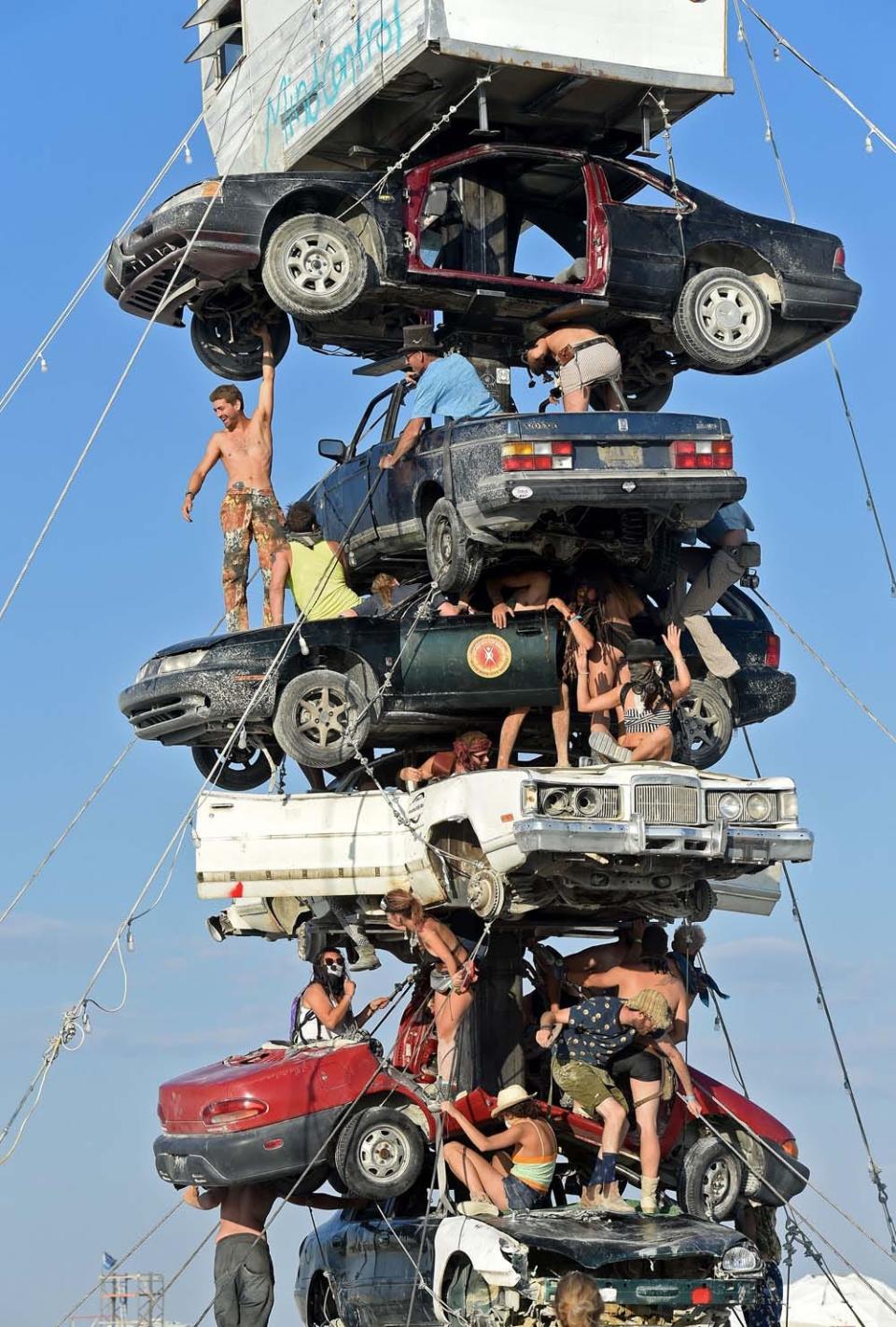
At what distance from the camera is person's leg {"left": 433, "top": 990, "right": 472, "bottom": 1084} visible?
65.5 ft

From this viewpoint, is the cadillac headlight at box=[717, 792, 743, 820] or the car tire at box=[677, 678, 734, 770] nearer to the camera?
the cadillac headlight at box=[717, 792, 743, 820]

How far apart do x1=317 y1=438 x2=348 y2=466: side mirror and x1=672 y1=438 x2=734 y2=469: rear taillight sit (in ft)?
11.4

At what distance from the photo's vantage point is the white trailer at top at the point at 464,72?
2086cm

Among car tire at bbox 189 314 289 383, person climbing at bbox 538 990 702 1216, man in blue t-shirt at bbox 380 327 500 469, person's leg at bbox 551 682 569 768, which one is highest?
car tire at bbox 189 314 289 383

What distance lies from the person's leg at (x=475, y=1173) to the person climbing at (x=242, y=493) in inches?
193

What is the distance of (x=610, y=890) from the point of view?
771 inches

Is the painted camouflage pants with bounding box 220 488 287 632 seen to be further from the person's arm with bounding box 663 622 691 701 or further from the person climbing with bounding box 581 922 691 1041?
the person climbing with bounding box 581 922 691 1041

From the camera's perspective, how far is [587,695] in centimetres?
2025

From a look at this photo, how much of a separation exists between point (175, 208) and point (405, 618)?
13.2 ft

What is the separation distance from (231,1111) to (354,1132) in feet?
3.13

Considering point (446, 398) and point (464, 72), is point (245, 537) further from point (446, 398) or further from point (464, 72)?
point (464, 72)

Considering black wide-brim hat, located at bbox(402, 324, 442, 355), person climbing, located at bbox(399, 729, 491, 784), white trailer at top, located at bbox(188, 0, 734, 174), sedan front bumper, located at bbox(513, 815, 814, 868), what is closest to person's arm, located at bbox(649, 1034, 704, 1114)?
sedan front bumper, located at bbox(513, 815, 814, 868)

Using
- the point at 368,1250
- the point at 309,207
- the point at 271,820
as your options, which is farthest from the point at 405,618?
the point at 368,1250

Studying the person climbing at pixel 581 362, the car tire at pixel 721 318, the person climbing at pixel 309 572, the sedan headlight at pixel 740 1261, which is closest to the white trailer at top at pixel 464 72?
the car tire at pixel 721 318
